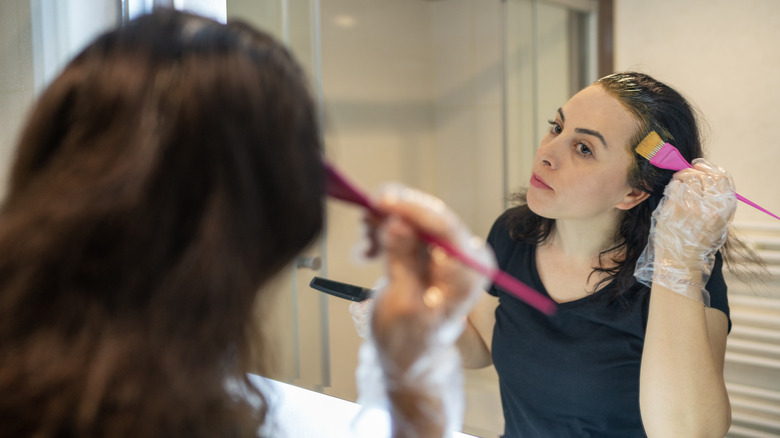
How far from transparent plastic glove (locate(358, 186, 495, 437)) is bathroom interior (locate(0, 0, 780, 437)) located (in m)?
0.04

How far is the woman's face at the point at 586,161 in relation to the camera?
0.93m

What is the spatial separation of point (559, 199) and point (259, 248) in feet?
2.09

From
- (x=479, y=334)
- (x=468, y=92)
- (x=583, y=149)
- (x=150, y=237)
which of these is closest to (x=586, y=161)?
(x=583, y=149)

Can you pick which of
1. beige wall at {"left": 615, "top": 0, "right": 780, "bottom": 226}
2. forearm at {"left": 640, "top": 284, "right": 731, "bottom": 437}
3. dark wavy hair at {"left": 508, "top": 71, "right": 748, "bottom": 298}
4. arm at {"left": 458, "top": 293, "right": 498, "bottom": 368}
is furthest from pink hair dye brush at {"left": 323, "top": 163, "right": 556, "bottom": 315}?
beige wall at {"left": 615, "top": 0, "right": 780, "bottom": 226}

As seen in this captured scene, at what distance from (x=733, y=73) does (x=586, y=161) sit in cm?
35

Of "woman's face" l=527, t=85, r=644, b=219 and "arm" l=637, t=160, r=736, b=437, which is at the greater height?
"woman's face" l=527, t=85, r=644, b=219

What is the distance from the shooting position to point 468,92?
1844 mm

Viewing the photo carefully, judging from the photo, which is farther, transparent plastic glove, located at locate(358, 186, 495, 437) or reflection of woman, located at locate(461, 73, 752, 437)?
reflection of woman, located at locate(461, 73, 752, 437)

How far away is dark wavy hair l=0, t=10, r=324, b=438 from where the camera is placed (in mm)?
369

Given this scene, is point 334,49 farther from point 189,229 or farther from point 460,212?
point 189,229

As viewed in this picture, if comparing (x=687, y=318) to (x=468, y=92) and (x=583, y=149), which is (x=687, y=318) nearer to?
(x=583, y=149)

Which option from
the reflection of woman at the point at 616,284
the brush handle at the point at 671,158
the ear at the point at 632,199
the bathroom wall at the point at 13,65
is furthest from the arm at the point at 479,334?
the bathroom wall at the point at 13,65

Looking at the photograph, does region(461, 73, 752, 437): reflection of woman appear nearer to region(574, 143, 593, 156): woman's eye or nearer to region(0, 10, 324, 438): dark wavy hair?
region(574, 143, 593, 156): woman's eye

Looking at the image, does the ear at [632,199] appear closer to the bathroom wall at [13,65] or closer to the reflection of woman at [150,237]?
the reflection of woman at [150,237]
